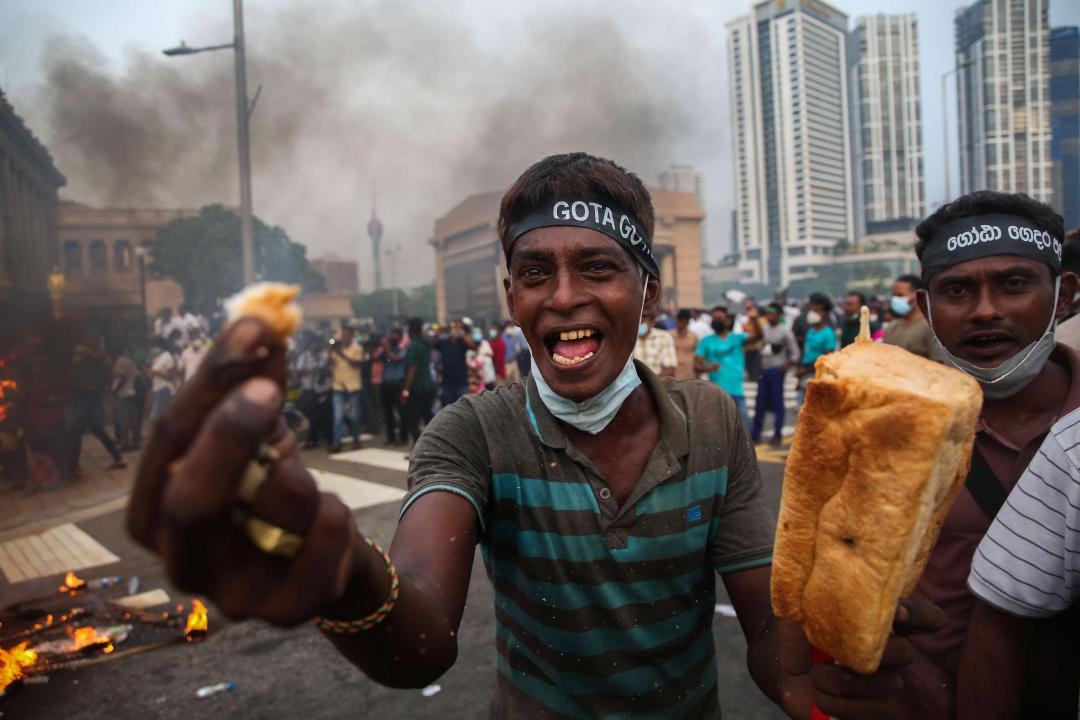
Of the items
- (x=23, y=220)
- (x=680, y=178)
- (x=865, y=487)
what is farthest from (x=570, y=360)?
(x=680, y=178)

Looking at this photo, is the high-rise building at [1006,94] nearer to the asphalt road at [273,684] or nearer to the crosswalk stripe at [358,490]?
the crosswalk stripe at [358,490]

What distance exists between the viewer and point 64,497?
343 inches

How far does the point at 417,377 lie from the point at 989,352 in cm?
958

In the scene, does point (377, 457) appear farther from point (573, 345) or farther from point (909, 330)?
point (573, 345)

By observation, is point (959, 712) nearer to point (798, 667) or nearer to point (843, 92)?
point (798, 667)

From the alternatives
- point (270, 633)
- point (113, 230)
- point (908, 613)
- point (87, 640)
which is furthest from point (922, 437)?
point (113, 230)

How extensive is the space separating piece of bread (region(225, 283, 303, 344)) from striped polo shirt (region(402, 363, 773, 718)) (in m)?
0.80

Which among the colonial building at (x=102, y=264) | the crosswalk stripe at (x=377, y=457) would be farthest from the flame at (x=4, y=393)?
the crosswalk stripe at (x=377, y=457)

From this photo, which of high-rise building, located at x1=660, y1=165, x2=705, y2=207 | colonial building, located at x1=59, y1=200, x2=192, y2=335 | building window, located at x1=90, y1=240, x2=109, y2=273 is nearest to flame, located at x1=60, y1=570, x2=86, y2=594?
colonial building, located at x1=59, y1=200, x2=192, y2=335

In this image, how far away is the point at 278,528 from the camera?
787 millimetres

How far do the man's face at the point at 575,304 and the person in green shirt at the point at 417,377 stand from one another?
926 centimetres

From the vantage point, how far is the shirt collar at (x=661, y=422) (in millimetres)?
1696

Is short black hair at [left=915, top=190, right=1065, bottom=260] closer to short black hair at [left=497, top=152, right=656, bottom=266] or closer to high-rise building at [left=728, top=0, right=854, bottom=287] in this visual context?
short black hair at [left=497, top=152, right=656, bottom=266]

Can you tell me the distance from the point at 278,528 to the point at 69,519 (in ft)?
29.2
